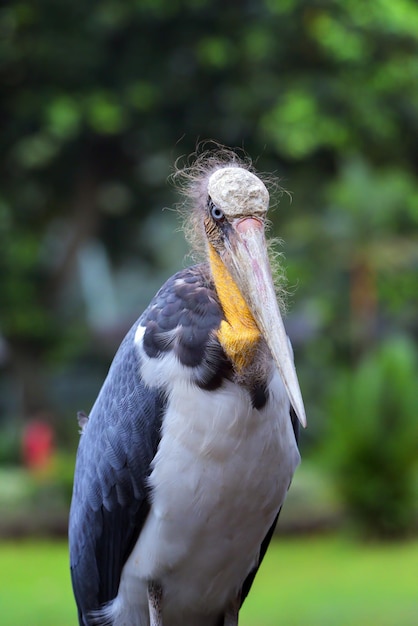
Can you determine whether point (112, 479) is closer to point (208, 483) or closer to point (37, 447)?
point (208, 483)

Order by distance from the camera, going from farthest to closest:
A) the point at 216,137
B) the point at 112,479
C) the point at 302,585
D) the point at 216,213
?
the point at 216,137
the point at 302,585
the point at 112,479
the point at 216,213

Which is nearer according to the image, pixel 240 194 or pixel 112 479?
pixel 240 194

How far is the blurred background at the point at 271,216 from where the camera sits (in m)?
11.1

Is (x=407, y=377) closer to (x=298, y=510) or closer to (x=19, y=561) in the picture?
(x=298, y=510)

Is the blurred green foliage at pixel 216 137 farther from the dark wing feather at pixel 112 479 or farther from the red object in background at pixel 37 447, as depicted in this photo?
the dark wing feather at pixel 112 479

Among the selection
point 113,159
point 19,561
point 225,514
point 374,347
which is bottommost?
point 225,514

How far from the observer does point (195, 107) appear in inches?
583

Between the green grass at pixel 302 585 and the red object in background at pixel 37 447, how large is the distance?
141cm

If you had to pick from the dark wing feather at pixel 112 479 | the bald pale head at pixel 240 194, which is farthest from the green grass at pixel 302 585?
the bald pale head at pixel 240 194

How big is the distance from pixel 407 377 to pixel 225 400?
8.96 meters

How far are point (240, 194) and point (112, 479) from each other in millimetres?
875

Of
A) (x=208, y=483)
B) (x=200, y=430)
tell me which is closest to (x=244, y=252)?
(x=200, y=430)

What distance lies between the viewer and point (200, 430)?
9.46 feet

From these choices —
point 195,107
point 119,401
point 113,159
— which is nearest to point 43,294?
point 113,159
